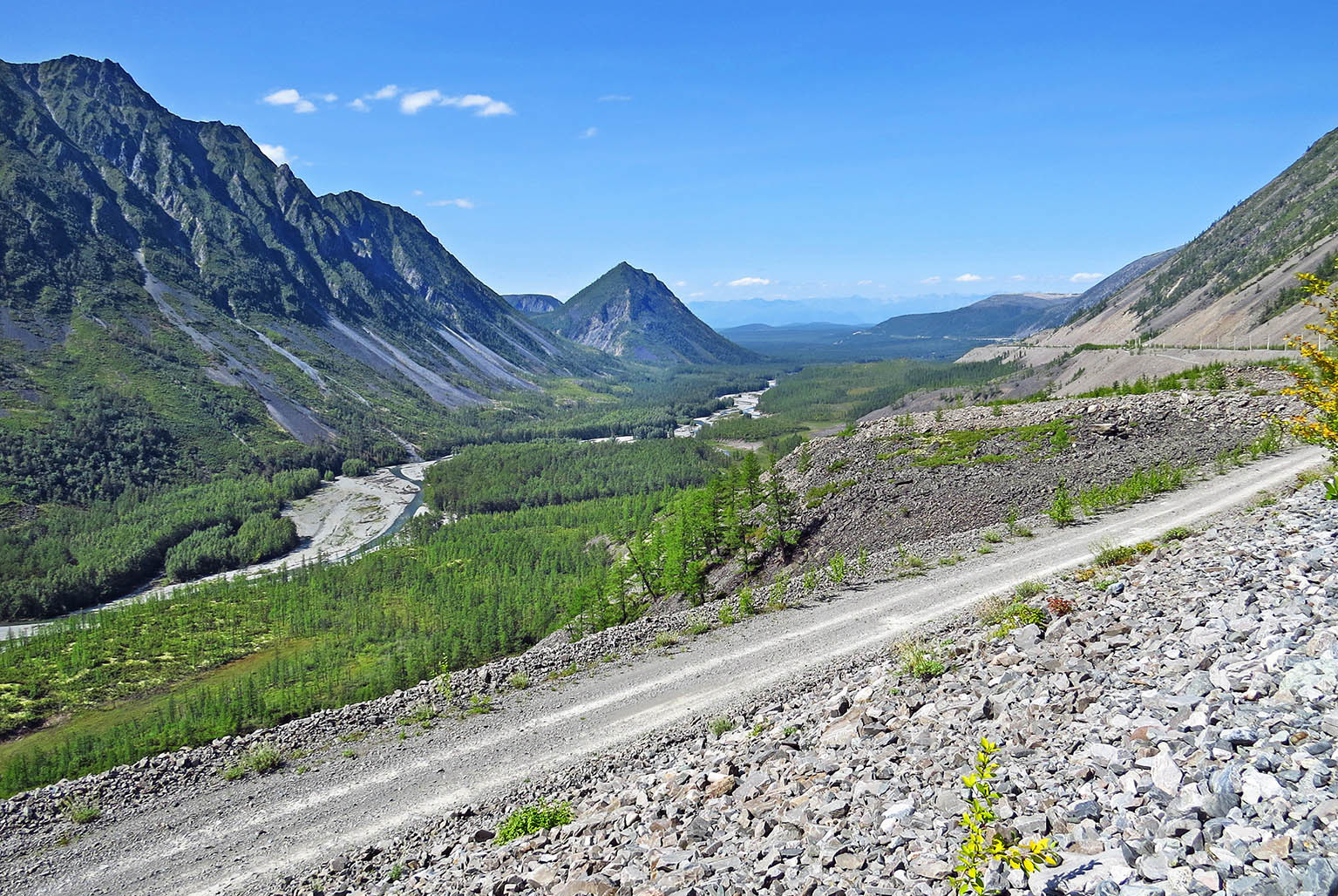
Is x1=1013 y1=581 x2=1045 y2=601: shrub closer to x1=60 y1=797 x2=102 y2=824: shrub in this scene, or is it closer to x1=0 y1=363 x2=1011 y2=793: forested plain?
x1=0 y1=363 x2=1011 y2=793: forested plain

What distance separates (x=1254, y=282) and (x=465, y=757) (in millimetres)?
172963

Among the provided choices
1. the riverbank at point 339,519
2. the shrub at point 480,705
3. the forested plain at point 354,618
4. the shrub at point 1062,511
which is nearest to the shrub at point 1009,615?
the shrub at point 1062,511

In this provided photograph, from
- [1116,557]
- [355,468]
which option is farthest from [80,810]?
[355,468]

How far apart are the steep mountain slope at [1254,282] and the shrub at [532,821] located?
108 m

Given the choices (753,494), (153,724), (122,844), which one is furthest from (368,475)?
(122,844)

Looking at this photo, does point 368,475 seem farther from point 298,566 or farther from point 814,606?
point 814,606

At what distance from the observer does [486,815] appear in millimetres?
15867

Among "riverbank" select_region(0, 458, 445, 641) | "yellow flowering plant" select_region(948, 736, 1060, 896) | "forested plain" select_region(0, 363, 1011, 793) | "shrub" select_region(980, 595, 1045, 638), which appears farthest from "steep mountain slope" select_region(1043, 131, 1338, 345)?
"riverbank" select_region(0, 458, 445, 641)

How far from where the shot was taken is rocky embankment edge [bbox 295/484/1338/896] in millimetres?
6828

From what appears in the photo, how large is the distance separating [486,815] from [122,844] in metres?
10.3

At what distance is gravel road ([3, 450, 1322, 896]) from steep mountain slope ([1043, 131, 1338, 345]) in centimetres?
9423

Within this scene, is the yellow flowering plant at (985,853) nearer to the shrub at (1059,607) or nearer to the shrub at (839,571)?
the shrub at (1059,607)

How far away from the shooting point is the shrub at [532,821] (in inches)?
547

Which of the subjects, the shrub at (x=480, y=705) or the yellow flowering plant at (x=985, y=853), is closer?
the yellow flowering plant at (x=985, y=853)
